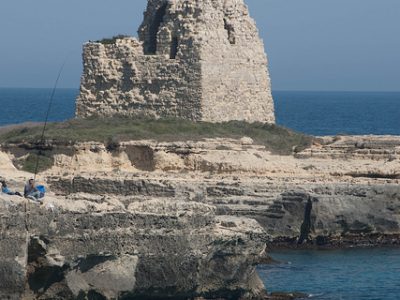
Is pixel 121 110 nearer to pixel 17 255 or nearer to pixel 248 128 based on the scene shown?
pixel 248 128

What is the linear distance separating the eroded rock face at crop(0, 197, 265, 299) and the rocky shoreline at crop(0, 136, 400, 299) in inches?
0.7

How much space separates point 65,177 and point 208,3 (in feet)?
Result: 20.1

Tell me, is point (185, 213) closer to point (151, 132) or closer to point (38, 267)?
point (38, 267)

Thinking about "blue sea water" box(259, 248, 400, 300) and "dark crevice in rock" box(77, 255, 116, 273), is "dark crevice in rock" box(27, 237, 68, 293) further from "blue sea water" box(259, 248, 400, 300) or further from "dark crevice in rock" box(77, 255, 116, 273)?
"blue sea water" box(259, 248, 400, 300)

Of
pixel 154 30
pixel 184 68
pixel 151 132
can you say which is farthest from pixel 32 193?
pixel 154 30

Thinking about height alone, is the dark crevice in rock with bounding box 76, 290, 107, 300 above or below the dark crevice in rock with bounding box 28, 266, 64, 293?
below

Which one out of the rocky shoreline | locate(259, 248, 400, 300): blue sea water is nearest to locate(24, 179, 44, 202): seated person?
the rocky shoreline

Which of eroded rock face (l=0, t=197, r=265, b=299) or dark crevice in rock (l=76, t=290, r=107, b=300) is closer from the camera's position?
eroded rock face (l=0, t=197, r=265, b=299)

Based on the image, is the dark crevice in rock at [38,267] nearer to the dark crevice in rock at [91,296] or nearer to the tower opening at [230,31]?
the dark crevice in rock at [91,296]

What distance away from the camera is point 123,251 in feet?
75.8

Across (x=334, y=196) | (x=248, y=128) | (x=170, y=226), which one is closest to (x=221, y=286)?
(x=170, y=226)

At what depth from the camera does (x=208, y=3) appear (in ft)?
122

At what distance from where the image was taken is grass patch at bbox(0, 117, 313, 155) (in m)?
35.2

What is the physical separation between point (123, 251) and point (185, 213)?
45.1 inches
